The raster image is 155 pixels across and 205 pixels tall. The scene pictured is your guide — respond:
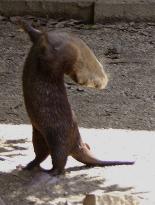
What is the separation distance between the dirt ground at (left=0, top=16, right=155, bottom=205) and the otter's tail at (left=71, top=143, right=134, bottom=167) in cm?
7

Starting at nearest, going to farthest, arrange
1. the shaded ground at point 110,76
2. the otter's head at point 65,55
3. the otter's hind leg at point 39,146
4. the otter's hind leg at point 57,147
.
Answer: the otter's head at point 65,55 < the otter's hind leg at point 57,147 < the otter's hind leg at point 39,146 < the shaded ground at point 110,76

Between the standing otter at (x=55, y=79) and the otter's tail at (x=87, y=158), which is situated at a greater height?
the standing otter at (x=55, y=79)

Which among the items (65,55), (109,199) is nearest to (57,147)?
(65,55)

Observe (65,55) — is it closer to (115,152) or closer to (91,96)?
(115,152)

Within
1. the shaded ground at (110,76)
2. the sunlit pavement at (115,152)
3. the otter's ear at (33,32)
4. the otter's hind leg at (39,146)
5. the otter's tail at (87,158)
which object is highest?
the otter's ear at (33,32)

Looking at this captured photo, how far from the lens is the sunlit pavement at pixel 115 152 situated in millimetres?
4664

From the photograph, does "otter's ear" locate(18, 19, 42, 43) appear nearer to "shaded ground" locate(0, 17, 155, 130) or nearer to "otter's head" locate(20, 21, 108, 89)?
"otter's head" locate(20, 21, 108, 89)

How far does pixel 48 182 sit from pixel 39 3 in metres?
6.47

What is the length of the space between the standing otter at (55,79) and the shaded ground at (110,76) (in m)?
2.47

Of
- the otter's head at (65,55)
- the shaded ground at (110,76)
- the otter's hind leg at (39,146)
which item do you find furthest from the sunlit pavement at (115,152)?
the shaded ground at (110,76)

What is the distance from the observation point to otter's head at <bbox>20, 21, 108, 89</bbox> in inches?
171

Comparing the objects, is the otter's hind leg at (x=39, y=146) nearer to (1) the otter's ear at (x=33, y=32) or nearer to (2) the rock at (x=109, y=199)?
(1) the otter's ear at (x=33, y=32)

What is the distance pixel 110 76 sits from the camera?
28.3 feet

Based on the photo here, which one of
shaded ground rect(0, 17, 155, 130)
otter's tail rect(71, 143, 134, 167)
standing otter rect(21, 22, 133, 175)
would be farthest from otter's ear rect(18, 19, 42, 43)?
shaded ground rect(0, 17, 155, 130)
